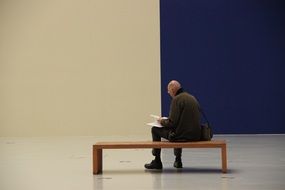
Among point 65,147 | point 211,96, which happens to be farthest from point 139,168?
point 211,96

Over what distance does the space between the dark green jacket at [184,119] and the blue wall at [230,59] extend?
6903mm

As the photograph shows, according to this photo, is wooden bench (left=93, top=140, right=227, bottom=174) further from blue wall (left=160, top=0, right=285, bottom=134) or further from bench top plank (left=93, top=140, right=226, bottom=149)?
blue wall (left=160, top=0, right=285, bottom=134)

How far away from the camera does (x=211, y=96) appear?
14672mm

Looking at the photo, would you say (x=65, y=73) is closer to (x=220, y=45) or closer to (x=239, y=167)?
(x=220, y=45)

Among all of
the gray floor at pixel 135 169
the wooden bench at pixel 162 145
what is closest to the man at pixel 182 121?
the wooden bench at pixel 162 145

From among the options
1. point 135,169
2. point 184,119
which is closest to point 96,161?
point 135,169

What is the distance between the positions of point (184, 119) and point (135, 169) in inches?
39.6

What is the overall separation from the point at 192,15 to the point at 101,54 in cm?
246

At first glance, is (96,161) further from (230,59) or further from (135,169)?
(230,59)

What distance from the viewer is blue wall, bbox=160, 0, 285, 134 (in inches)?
572

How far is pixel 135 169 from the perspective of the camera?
811cm

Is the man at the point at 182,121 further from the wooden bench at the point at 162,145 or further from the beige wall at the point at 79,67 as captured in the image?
the beige wall at the point at 79,67

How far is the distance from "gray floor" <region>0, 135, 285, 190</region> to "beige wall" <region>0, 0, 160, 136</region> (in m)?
2.63

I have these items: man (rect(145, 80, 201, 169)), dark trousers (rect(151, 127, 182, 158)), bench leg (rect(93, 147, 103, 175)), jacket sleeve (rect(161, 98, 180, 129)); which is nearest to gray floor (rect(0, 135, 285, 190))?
bench leg (rect(93, 147, 103, 175))
